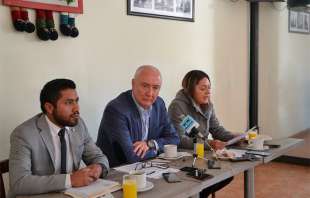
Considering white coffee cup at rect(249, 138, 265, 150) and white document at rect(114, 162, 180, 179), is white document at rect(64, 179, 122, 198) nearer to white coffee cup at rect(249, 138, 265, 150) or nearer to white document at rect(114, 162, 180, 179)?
white document at rect(114, 162, 180, 179)

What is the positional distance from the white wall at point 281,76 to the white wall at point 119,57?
406 millimetres

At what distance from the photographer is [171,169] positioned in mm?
2152

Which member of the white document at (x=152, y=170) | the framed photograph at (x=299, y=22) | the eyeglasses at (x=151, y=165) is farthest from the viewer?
the framed photograph at (x=299, y=22)

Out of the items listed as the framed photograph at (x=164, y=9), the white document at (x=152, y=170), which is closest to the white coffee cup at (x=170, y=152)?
the white document at (x=152, y=170)

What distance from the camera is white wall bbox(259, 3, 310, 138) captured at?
17.2 ft

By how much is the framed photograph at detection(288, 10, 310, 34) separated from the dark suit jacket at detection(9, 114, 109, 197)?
3.89m

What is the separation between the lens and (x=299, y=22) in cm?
528

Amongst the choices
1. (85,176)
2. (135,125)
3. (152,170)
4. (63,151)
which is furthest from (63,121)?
(135,125)

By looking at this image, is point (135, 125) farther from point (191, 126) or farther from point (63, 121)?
point (63, 121)

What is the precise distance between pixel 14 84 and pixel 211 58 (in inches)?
94.5

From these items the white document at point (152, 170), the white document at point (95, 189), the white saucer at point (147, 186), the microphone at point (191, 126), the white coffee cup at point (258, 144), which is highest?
the microphone at point (191, 126)

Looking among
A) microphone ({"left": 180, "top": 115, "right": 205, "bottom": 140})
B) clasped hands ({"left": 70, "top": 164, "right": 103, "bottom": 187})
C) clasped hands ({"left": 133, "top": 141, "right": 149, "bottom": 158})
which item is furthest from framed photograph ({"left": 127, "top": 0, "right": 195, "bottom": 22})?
clasped hands ({"left": 70, "top": 164, "right": 103, "bottom": 187})

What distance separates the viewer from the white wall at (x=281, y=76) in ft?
17.2

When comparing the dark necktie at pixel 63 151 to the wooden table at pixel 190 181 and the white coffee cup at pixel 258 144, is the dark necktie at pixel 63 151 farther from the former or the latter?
the white coffee cup at pixel 258 144
